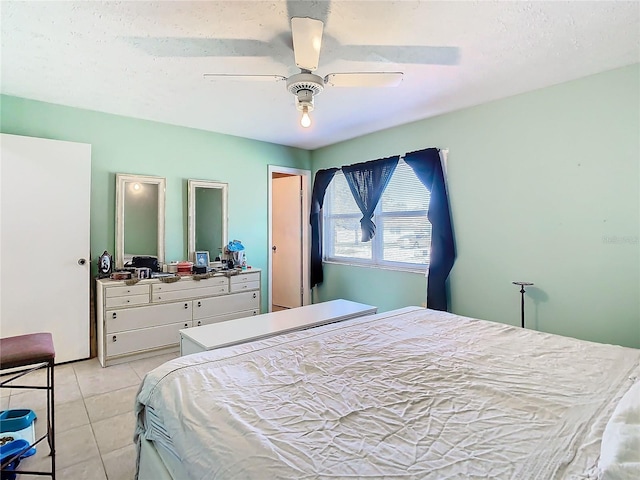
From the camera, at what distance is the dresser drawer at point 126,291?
3.12 meters

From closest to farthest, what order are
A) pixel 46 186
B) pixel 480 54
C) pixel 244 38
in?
pixel 244 38, pixel 480 54, pixel 46 186

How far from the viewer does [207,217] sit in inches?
161

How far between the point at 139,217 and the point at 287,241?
2.17 metres

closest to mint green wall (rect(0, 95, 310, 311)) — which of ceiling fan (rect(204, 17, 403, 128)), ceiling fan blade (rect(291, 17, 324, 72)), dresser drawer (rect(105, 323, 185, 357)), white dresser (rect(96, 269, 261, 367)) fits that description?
white dresser (rect(96, 269, 261, 367))

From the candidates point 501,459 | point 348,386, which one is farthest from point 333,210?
point 501,459

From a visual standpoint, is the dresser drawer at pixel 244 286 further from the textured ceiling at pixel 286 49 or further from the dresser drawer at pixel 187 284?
the textured ceiling at pixel 286 49

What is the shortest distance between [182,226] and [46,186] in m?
1.28

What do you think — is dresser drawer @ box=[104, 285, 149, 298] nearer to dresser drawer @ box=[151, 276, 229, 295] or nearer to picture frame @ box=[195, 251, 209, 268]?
dresser drawer @ box=[151, 276, 229, 295]

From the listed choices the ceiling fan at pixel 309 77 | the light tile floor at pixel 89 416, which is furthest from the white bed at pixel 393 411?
the ceiling fan at pixel 309 77

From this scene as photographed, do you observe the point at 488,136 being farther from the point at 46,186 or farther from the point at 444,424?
the point at 46,186

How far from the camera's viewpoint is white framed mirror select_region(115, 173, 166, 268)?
350 cm

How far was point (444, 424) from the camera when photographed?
3.47 ft

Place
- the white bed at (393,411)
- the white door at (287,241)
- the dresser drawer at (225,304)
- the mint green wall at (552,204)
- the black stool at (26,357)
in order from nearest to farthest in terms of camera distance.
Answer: the white bed at (393,411), the black stool at (26,357), the mint green wall at (552,204), the dresser drawer at (225,304), the white door at (287,241)

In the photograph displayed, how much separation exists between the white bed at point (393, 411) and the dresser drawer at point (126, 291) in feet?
6.59
